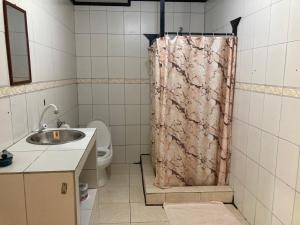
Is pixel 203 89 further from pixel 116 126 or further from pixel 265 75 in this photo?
pixel 116 126

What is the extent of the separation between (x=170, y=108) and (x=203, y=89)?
40cm

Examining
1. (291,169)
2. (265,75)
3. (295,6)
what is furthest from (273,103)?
(295,6)

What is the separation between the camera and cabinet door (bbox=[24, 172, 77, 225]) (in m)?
1.23

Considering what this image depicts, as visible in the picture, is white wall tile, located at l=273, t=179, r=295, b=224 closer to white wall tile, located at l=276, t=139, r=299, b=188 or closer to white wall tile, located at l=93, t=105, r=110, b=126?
white wall tile, located at l=276, t=139, r=299, b=188

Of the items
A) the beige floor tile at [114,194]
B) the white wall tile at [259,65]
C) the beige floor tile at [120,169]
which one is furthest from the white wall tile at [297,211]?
the beige floor tile at [120,169]

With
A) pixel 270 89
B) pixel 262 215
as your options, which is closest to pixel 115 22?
pixel 270 89

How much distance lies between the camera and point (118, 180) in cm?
329

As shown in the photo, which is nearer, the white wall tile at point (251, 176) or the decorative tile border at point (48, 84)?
the decorative tile border at point (48, 84)

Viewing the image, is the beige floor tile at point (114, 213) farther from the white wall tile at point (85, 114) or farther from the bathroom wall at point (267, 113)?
the white wall tile at point (85, 114)

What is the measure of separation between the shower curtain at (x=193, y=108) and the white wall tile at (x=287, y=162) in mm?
838

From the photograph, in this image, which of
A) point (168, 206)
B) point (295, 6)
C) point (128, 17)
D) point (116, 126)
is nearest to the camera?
point (295, 6)

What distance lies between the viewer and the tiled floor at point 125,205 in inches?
94.8

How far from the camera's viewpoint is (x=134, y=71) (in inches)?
143

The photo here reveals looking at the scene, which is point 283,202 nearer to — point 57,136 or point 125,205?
point 125,205
